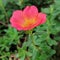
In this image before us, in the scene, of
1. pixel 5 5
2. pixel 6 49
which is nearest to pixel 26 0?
pixel 5 5

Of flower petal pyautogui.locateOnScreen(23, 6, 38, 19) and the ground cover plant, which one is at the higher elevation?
flower petal pyautogui.locateOnScreen(23, 6, 38, 19)

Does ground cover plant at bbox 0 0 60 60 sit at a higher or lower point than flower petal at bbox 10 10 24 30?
lower

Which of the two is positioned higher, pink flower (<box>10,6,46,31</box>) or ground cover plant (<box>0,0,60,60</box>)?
pink flower (<box>10,6,46,31</box>)

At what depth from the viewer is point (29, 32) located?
132 centimetres

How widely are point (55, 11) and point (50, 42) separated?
0.24 metres

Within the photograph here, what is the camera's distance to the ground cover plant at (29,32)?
54.4 inches

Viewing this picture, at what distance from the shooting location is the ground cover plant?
4.53 feet

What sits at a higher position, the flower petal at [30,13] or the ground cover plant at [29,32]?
the flower petal at [30,13]

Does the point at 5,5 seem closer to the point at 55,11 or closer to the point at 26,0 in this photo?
the point at 26,0

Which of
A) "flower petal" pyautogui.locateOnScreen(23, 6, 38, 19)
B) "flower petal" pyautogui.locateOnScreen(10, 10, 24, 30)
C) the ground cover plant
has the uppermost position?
"flower petal" pyautogui.locateOnScreen(23, 6, 38, 19)

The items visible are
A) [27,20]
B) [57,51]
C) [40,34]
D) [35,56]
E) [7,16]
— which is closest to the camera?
[27,20]

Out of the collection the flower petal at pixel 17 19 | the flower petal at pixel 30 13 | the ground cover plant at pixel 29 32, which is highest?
the flower petal at pixel 30 13

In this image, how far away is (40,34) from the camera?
1652 millimetres

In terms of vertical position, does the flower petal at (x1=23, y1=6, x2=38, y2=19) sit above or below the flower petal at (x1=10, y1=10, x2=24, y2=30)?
above
